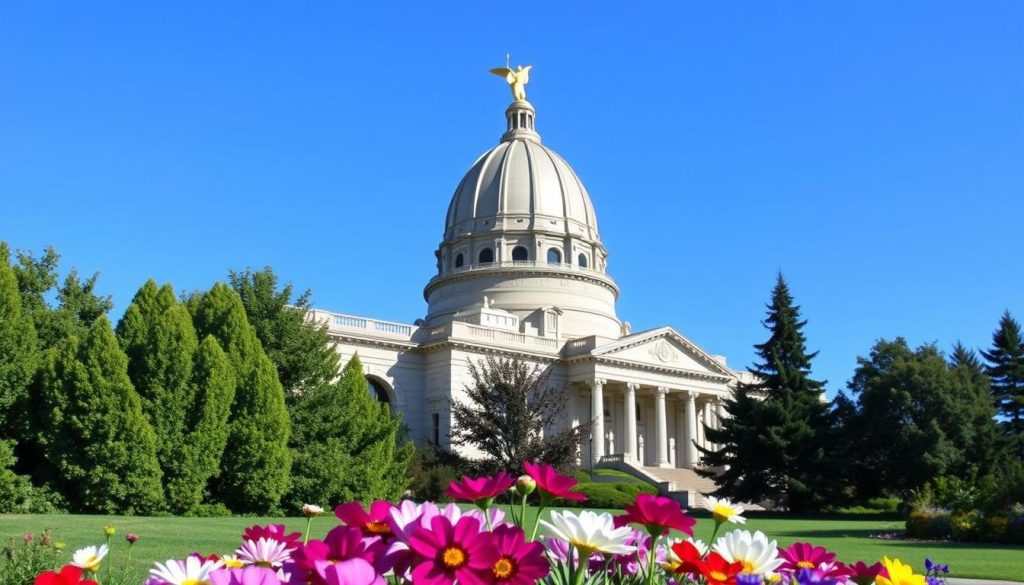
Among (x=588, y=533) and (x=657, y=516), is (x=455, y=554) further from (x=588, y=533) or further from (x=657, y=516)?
(x=657, y=516)

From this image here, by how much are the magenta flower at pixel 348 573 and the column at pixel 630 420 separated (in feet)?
209

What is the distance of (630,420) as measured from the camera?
66938 mm

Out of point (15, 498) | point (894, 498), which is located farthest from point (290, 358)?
point (894, 498)

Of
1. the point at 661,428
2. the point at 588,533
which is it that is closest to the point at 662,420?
the point at 661,428

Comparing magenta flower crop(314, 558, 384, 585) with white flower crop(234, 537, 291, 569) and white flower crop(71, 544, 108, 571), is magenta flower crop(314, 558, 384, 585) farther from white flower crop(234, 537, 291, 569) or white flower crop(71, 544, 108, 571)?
white flower crop(71, 544, 108, 571)

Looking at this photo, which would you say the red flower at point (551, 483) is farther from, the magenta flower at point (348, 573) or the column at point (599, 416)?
the column at point (599, 416)

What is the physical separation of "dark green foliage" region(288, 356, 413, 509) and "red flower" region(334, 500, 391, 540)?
33.0m

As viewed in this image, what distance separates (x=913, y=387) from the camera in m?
57.1

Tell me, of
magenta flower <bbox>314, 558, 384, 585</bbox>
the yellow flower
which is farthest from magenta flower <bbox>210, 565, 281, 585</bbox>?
the yellow flower

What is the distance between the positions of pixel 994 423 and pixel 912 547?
37423 mm

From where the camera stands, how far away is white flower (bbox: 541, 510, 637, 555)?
11.2ft

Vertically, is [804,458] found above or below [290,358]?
below

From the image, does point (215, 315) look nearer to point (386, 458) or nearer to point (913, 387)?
point (386, 458)

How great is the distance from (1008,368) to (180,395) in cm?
7363
